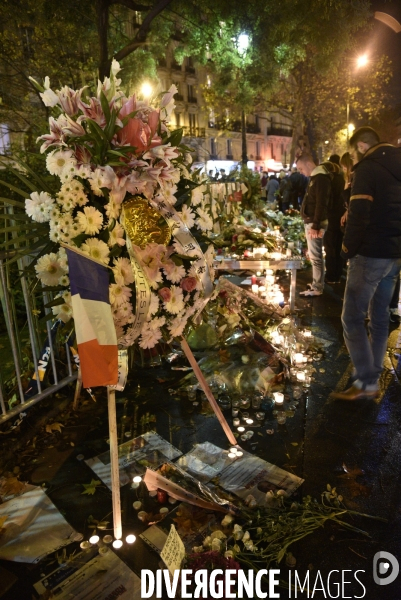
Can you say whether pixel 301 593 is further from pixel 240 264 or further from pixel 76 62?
pixel 76 62

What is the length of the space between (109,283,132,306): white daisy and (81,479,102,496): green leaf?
1363 millimetres

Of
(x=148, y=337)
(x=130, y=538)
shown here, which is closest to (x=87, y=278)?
(x=148, y=337)

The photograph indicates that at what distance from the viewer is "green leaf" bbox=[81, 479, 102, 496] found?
279 centimetres

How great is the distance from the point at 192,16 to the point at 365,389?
317 inches

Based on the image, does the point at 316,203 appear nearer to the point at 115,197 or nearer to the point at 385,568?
the point at 115,197

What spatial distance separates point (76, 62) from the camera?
10438 millimetres

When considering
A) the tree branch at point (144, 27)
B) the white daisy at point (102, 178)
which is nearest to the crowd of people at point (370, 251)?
the white daisy at point (102, 178)

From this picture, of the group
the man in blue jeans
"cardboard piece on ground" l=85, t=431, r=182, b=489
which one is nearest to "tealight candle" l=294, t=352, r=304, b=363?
the man in blue jeans

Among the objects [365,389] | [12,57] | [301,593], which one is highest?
[12,57]

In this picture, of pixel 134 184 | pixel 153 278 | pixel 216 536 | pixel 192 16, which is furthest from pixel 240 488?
pixel 192 16

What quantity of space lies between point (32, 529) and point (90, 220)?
1.83 m

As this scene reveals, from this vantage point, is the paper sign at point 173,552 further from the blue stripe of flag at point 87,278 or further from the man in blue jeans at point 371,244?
the man in blue jeans at point 371,244

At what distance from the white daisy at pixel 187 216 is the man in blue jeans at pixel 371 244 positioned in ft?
5.04

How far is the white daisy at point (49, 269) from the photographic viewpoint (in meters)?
2.27
